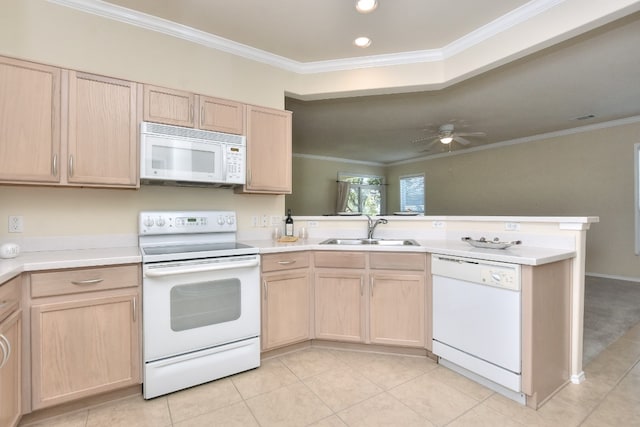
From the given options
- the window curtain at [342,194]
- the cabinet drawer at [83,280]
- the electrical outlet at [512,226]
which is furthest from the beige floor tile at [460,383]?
the window curtain at [342,194]

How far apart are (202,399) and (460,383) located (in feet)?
5.50

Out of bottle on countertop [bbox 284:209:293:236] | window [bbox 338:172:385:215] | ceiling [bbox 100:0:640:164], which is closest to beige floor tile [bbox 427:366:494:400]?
bottle on countertop [bbox 284:209:293:236]

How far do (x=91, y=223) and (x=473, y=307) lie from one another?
107 inches

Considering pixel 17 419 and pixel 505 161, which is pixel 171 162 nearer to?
pixel 17 419

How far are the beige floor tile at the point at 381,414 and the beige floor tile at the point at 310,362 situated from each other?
464mm

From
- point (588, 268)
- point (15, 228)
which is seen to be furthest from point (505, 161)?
point (15, 228)

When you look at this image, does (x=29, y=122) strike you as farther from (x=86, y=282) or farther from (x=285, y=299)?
(x=285, y=299)

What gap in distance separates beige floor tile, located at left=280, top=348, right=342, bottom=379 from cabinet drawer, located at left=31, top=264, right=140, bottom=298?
1239mm

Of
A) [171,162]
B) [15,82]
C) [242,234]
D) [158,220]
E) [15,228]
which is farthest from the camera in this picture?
[242,234]

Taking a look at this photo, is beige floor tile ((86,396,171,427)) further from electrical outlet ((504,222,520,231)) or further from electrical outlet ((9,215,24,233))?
electrical outlet ((504,222,520,231))

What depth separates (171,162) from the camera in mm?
2172

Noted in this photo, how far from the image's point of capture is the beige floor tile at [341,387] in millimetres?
1850

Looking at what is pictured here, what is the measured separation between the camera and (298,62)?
119 inches

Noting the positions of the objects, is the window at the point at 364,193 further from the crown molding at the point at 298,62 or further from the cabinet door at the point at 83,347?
the cabinet door at the point at 83,347
